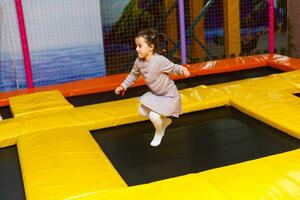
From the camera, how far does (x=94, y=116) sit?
12.2 feet

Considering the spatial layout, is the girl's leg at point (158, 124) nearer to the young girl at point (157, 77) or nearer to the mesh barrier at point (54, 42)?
the young girl at point (157, 77)

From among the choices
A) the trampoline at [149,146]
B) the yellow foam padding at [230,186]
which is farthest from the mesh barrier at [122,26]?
the yellow foam padding at [230,186]

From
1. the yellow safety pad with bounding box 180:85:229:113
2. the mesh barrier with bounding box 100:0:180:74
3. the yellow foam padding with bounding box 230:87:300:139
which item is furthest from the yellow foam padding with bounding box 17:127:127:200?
the mesh barrier with bounding box 100:0:180:74

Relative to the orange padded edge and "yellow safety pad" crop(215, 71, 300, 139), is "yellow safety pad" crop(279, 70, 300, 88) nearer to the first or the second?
"yellow safety pad" crop(215, 71, 300, 139)

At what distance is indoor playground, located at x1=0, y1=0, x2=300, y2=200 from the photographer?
8.00 ft

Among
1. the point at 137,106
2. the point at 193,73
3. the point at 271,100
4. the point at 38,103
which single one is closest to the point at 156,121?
the point at 137,106

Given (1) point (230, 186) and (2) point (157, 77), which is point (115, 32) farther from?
(1) point (230, 186)

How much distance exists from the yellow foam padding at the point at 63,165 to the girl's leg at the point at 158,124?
1.45 ft

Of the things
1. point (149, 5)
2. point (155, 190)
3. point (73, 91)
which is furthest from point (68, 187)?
point (149, 5)

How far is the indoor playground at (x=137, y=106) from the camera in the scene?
2.44m

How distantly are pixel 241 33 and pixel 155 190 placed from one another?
4522 mm

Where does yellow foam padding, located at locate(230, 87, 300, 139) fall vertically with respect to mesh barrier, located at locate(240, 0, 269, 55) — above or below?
below

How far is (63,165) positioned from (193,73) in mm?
2802

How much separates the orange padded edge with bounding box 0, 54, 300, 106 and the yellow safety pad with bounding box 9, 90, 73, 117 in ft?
0.85
